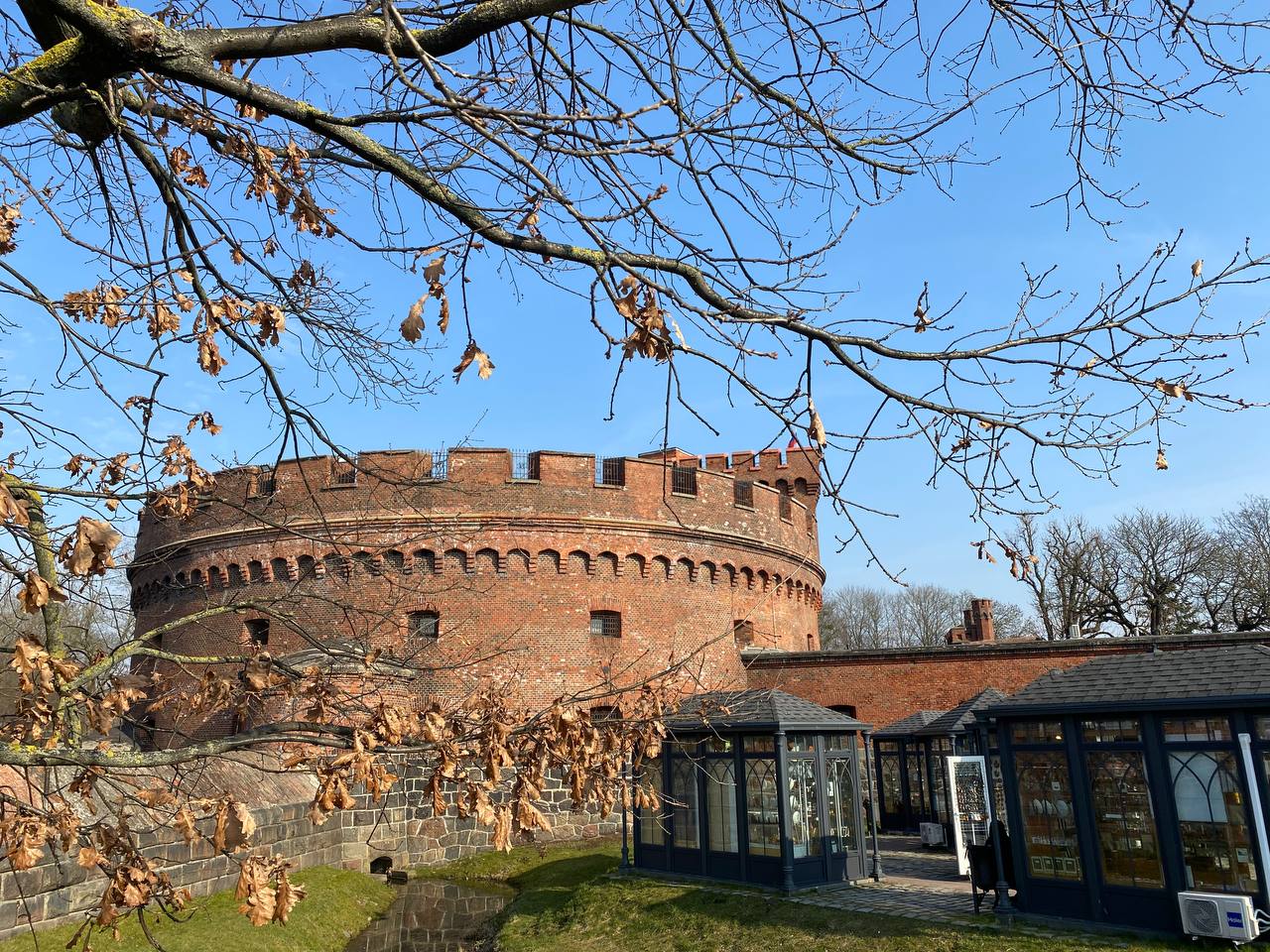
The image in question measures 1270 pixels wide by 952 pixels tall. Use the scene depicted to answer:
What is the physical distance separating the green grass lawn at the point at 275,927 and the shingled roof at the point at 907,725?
10.6 metres

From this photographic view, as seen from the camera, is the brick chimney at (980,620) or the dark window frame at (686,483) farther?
the brick chimney at (980,620)

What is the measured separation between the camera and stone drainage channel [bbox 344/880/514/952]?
13141mm

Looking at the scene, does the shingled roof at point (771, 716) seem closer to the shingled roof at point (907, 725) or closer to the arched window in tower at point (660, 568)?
the shingled roof at point (907, 725)

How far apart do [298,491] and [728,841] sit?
1223 cm

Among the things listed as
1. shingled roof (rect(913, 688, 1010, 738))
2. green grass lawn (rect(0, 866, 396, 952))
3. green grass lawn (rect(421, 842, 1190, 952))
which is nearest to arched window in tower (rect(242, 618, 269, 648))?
green grass lawn (rect(0, 866, 396, 952))

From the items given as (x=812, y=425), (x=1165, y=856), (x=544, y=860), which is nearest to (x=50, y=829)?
(x=812, y=425)

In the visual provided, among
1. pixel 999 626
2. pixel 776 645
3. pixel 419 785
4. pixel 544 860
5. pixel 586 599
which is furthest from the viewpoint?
pixel 999 626

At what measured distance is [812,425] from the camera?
3309mm

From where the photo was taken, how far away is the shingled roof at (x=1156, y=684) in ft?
31.2

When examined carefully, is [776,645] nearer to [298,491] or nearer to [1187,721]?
[298,491]

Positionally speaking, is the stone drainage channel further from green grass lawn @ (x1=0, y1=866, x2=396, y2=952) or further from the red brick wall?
the red brick wall

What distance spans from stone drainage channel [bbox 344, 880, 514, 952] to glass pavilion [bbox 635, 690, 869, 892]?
260 centimetres

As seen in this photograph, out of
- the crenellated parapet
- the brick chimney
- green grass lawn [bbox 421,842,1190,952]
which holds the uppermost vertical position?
the crenellated parapet

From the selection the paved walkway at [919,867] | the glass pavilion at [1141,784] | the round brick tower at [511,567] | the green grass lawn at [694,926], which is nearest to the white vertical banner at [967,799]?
the paved walkway at [919,867]
